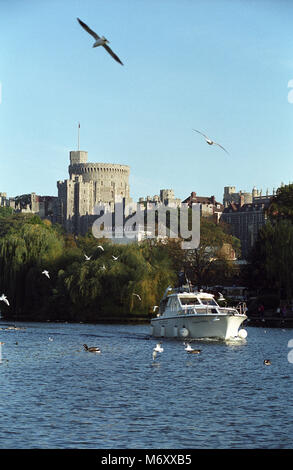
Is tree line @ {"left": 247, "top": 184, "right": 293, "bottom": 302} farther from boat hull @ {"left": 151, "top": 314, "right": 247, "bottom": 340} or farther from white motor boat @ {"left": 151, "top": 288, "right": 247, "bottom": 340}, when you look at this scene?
boat hull @ {"left": 151, "top": 314, "right": 247, "bottom": 340}

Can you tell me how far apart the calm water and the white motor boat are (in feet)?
5.82

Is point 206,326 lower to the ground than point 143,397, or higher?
higher

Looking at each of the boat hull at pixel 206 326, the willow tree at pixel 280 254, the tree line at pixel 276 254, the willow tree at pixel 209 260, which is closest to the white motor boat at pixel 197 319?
the boat hull at pixel 206 326

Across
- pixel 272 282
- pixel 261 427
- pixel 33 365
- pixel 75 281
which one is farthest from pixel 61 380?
pixel 272 282

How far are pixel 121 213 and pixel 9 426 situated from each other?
176589 millimetres

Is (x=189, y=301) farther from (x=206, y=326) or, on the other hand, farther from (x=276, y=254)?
(x=276, y=254)

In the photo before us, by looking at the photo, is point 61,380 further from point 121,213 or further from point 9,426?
point 121,213

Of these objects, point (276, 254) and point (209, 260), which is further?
point (209, 260)

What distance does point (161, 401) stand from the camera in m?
27.0

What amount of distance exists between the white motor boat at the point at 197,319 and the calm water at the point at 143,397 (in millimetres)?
1774

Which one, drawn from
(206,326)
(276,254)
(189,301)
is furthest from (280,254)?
(206,326)

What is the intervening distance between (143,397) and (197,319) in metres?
20.7

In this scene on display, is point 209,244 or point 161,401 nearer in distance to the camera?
point 161,401

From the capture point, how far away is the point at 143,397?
27641mm
